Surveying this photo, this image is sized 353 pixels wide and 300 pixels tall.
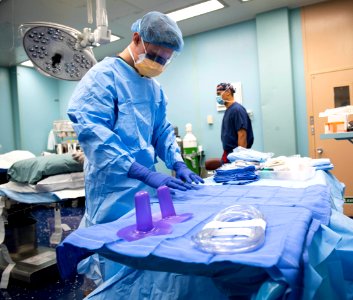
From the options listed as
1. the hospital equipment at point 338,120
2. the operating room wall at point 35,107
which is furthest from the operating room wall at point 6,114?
the hospital equipment at point 338,120

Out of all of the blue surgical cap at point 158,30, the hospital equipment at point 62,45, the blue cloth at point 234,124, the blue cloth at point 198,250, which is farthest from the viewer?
the blue cloth at point 234,124

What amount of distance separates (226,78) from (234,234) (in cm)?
404

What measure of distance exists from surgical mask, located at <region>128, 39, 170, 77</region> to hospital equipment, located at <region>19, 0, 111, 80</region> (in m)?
0.25

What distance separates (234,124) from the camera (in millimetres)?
2947

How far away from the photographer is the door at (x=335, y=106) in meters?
3.66

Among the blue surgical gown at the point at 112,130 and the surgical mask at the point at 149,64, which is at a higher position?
the surgical mask at the point at 149,64

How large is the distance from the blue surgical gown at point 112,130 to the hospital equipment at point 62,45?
0.79 feet

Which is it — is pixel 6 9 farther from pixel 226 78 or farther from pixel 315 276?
pixel 315 276

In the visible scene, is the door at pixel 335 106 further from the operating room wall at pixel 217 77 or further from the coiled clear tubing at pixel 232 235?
the coiled clear tubing at pixel 232 235

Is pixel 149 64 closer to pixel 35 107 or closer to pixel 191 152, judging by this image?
pixel 191 152

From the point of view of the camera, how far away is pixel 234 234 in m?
0.68

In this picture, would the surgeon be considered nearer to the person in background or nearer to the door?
the person in background

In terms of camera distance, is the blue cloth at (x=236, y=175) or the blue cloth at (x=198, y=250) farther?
the blue cloth at (x=236, y=175)

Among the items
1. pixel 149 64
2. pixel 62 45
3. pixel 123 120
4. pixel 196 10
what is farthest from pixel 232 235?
pixel 196 10
